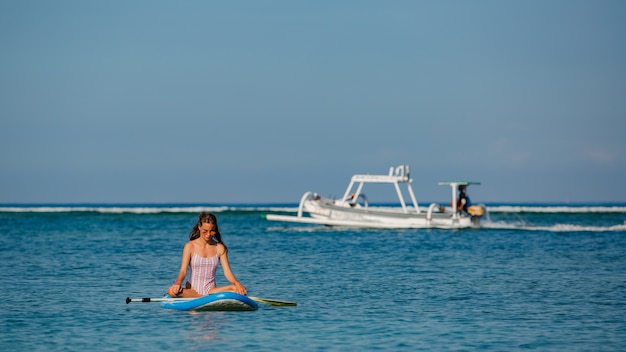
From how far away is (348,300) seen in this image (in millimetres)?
17641

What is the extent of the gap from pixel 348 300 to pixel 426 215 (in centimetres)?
2984

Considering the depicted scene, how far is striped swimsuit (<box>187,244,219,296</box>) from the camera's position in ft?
47.7

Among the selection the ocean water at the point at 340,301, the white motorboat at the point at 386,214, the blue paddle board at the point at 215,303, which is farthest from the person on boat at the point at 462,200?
the blue paddle board at the point at 215,303

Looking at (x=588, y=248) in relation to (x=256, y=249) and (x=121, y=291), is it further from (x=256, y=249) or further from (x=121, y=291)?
(x=121, y=291)

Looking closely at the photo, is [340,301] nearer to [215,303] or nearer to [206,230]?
[215,303]

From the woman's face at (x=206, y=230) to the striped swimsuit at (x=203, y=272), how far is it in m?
0.37

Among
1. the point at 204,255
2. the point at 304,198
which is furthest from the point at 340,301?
the point at 304,198

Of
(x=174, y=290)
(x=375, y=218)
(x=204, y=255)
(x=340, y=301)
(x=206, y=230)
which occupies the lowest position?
(x=340, y=301)

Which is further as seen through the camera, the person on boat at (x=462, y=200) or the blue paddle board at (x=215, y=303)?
the person on boat at (x=462, y=200)

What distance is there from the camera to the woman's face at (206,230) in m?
14.2

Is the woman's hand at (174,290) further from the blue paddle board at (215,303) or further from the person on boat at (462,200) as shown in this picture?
the person on boat at (462,200)

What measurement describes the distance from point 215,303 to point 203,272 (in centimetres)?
54

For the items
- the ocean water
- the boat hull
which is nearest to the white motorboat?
the boat hull

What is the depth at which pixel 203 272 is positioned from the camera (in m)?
14.7
